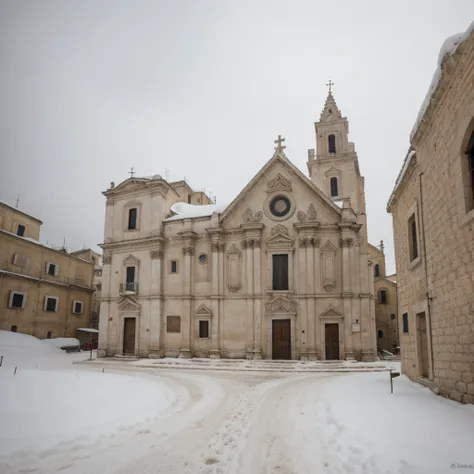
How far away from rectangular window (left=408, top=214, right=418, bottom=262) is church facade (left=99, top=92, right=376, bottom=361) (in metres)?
12.9

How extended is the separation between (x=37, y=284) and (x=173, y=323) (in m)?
16.4

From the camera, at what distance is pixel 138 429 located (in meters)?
A: 8.56

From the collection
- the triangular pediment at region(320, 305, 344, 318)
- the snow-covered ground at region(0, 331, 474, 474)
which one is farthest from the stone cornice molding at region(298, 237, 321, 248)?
the snow-covered ground at region(0, 331, 474, 474)

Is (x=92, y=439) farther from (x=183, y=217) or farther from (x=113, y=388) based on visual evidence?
(x=183, y=217)

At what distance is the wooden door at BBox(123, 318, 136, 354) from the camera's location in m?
31.8

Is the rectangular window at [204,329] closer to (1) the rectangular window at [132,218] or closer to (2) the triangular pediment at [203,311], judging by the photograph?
(2) the triangular pediment at [203,311]

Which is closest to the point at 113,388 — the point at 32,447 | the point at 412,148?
the point at 32,447

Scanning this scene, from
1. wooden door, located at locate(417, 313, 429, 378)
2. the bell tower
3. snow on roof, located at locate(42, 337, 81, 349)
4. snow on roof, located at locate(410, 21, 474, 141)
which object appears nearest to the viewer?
snow on roof, located at locate(410, 21, 474, 141)

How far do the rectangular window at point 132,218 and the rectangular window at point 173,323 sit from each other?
868 centimetres

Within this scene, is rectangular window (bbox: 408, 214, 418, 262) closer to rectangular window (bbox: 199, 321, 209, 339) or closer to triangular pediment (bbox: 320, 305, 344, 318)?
triangular pediment (bbox: 320, 305, 344, 318)

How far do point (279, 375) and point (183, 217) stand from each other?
54.7 feet

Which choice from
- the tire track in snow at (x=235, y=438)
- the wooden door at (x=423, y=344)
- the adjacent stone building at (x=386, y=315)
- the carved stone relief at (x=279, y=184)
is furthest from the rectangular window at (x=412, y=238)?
the adjacent stone building at (x=386, y=315)

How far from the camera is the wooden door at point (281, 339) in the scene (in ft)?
90.4

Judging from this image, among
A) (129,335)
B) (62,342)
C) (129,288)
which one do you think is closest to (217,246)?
(129,288)
